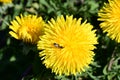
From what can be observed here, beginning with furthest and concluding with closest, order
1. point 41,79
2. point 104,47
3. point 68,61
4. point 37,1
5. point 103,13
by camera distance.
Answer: point 37,1 < point 104,47 < point 41,79 < point 103,13 < point 68,61

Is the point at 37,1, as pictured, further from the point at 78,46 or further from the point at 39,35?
the point at 78,46

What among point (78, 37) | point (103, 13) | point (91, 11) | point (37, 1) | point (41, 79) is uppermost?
point (37, 1)

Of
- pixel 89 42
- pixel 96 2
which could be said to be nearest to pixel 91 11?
pixel 96 2

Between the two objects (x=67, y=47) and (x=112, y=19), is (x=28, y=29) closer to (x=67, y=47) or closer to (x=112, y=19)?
(x=67, y=47)

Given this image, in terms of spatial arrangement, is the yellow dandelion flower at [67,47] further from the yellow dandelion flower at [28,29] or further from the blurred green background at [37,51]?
the blurred green background at [37,51]

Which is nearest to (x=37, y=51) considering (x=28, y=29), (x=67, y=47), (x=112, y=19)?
(x=28, y=29)

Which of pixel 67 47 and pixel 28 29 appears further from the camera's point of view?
pixel 28 29

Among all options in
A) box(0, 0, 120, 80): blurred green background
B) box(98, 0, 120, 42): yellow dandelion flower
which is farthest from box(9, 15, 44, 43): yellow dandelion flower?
box(98, 0, 120, 42): yellow dandelion flower
